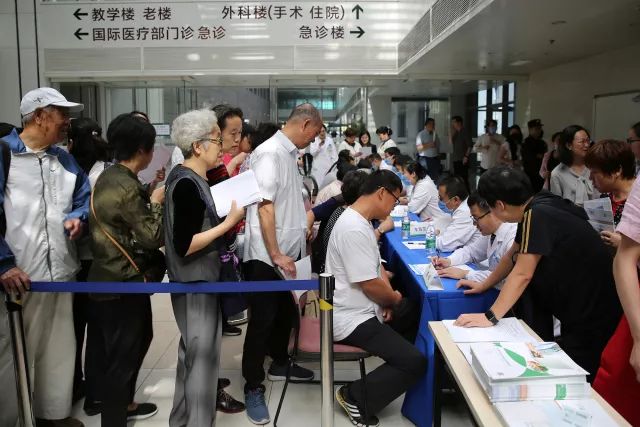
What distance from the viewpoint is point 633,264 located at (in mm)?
1479

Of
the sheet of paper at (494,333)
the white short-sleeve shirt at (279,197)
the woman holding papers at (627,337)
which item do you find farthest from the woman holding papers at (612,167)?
the white short-sleeve shirt at (279,197)

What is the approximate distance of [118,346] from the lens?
90.3 inches

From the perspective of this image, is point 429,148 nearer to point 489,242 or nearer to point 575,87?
point 575,87

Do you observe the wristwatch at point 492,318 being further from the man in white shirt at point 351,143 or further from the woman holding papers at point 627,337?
the man in white shirt at point 351,143

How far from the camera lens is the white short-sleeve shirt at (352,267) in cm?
244

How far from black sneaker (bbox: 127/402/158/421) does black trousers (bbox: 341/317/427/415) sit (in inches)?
42.0

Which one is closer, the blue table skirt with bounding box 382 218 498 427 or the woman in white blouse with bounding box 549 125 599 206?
the blue table skirt with bounding box 382 218 498 427

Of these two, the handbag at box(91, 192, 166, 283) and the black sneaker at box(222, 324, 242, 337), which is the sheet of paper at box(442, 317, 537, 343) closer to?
the handbag at box(91, 192, 166, 283)

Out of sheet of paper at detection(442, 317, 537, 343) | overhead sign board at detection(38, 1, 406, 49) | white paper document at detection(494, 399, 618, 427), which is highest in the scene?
overhead sign board at detection(38, 1, 406, 49)

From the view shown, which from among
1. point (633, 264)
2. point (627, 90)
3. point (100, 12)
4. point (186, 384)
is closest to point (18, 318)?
point (186, 384)

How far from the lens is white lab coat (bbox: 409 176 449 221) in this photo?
189 inches

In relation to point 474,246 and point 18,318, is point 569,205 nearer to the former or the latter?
point 474,246

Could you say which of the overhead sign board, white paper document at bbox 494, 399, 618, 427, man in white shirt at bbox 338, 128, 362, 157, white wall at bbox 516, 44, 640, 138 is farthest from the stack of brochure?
the overhead sign board

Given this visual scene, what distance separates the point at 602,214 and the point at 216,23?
24.7 ft
